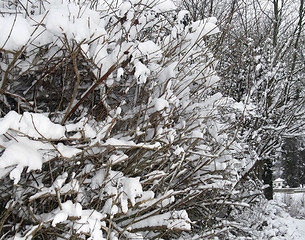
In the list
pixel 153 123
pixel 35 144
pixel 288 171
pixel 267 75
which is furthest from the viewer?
pixel 288 171

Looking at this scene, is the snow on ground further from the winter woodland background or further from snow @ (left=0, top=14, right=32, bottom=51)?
snow @ (left=0, top=14, right=32, bottom=51)

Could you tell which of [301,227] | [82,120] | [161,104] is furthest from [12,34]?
[301,227]

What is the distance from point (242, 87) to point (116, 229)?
16.1 ft

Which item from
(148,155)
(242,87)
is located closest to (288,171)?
(242,87)

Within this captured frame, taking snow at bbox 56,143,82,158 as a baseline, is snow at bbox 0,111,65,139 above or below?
above

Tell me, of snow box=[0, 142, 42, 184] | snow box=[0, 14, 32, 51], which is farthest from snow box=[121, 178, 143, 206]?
snow box=[0, 14, 32, 51]

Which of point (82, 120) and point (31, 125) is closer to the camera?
point (31, 125)

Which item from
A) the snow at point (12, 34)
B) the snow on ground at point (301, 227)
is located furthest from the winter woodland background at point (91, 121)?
the snow on ground at point (301, 227)

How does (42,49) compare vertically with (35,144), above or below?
above

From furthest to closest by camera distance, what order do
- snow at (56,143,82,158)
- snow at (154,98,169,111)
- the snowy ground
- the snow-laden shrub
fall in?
the snowy ground, snow at (154,98,169,111), snow at (56,143,82,158), the snow-laden shrub

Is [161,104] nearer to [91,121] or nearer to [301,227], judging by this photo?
[91,121]

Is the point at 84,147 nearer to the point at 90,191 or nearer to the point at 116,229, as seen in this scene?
the point at 90,191

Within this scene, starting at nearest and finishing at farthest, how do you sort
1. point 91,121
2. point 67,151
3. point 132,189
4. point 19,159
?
point 19,159
point 67,151
point 132,189
point 91,121

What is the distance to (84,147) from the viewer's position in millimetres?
1933
